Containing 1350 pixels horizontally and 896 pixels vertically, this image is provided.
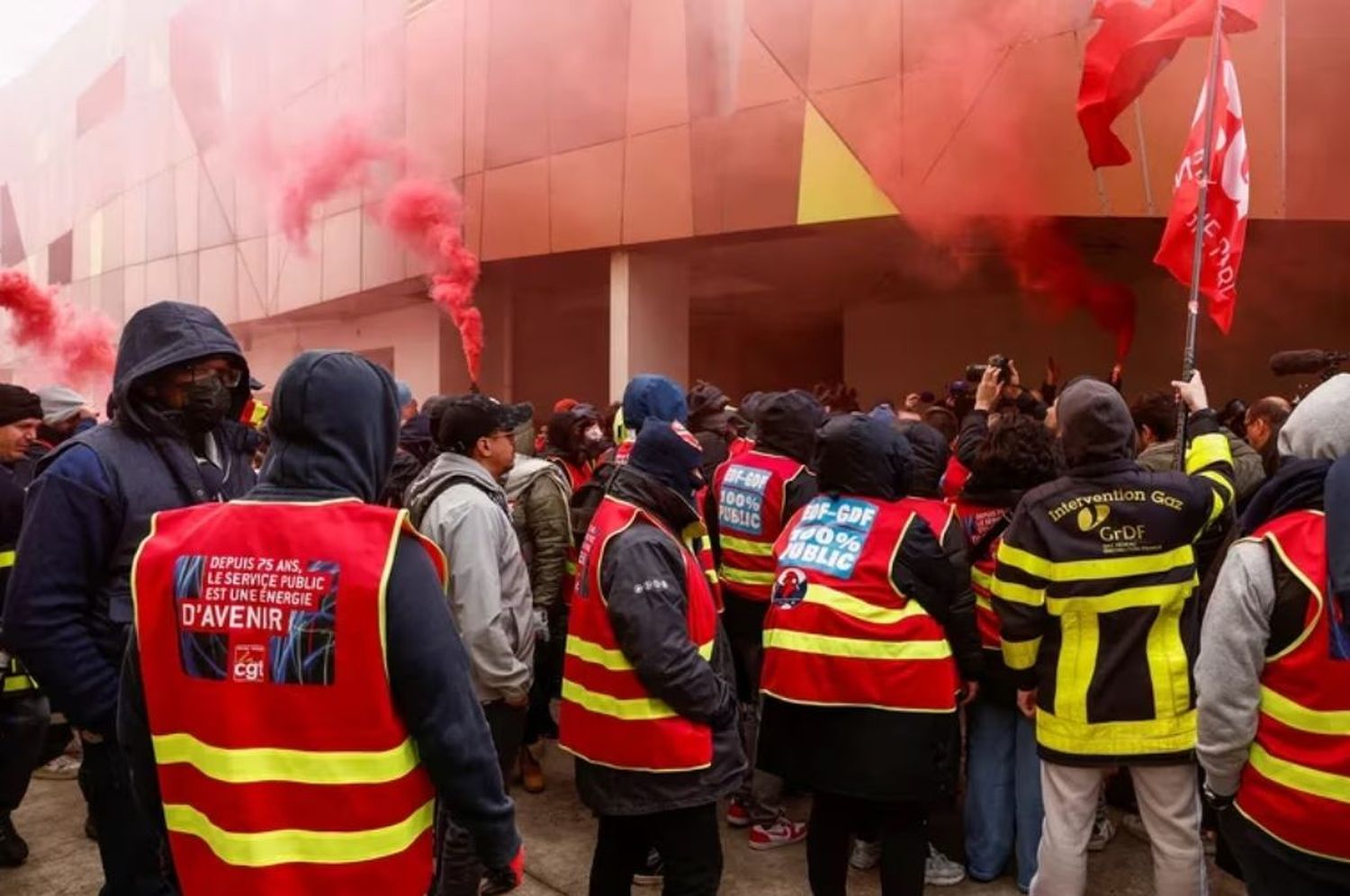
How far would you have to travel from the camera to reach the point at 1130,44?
5.66 metres

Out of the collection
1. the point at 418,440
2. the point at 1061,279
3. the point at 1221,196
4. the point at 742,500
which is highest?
the point at 1061,279

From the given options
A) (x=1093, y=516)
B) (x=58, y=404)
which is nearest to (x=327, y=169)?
(x=58, y=404)

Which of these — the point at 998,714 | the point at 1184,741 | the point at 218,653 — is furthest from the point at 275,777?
the point at 998,714

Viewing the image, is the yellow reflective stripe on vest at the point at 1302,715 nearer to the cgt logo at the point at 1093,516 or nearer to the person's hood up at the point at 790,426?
the cgt logo at the point at 1093,516

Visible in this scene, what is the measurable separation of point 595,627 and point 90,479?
1402 mm

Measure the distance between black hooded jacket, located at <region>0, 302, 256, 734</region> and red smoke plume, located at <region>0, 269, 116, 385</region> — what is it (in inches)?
646

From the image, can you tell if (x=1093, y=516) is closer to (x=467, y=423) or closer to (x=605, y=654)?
(x=605, y=654)

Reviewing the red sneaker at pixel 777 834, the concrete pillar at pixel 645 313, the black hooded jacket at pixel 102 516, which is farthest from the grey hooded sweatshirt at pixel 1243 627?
the concrete pillar at pixel 645 313

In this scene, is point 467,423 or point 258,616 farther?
point 467,423

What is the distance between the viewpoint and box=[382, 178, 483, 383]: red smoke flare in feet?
44.4

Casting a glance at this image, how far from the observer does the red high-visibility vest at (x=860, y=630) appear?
3070 millimetres

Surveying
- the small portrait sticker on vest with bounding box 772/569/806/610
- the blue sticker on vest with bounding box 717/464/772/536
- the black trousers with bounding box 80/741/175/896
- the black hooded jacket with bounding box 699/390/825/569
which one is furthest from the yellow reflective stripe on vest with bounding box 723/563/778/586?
the black trousers with bounding box 80/741/175/896

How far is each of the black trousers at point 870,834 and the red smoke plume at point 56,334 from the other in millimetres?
17341

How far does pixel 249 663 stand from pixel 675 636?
127 centimetres
